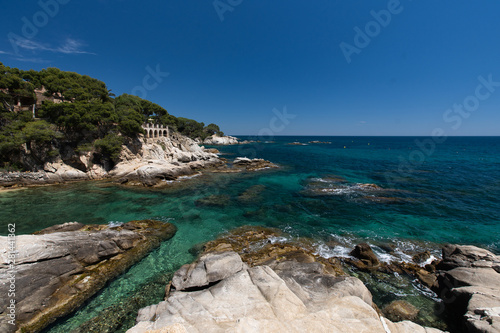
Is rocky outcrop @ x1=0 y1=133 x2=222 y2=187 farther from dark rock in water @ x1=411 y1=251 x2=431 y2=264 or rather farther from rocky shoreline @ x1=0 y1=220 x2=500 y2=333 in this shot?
dark rock in water @ x1=411 y1=251 x2=431 y2=264

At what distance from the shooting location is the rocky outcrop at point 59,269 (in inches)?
298

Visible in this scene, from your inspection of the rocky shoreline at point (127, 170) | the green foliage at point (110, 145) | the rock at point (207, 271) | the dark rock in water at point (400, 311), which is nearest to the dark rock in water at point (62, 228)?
the rock at point (207, 271)

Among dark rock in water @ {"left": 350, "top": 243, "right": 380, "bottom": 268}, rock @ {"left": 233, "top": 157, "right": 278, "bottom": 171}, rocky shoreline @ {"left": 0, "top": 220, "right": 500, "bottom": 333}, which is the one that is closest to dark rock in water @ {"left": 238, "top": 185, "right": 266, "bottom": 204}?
rocky shoreline @ {"left": 0, "top": 220, "right": 500, "bottom": 333}

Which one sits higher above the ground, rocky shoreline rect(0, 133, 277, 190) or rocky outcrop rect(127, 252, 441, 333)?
rocky shoreline rect(0, 133, 277, 190)

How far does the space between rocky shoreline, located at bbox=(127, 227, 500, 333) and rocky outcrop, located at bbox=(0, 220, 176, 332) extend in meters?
4.31

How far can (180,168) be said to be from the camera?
111ft

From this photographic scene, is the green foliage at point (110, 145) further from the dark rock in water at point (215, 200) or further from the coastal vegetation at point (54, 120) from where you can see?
the dark rock in water at point (215, 200)

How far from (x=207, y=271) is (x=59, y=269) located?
7329 mm

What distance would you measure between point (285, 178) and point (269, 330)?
2917 cm

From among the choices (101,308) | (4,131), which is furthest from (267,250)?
(4,131)

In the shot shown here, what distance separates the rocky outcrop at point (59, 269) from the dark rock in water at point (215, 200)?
829 cm

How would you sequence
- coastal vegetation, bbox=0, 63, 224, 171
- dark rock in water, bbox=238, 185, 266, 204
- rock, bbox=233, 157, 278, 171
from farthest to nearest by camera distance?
rock, bbox=233, 157, 278, 171 → coastal vegetation, bbox=0, 63, 224, 171 → dark rock in water, bbox=238, 185, 266, 204

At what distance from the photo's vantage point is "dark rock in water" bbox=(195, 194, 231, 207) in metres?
21.0

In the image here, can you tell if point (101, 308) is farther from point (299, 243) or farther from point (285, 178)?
point (285, 178)
